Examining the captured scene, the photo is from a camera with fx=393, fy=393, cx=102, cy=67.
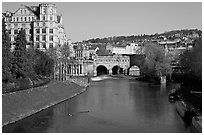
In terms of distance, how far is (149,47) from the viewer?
55219mm

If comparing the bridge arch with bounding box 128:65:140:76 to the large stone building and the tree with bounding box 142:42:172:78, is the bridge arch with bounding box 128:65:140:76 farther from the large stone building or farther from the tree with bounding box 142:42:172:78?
the large stone building

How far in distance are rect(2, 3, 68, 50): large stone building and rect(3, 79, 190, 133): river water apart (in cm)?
2285

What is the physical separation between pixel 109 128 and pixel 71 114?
4.95m

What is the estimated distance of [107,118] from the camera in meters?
21.8

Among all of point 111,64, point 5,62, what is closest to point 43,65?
point 5,62

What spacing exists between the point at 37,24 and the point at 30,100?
27705 mm

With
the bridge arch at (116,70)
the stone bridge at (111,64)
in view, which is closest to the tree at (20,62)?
the stone bridge at (111,64)

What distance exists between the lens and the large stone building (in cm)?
5112

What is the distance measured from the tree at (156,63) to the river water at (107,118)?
1700cm

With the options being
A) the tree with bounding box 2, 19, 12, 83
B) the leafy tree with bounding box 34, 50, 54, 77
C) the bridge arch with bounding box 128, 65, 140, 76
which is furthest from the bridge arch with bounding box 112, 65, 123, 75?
the tree with bounding box 2, 19, 12, 83

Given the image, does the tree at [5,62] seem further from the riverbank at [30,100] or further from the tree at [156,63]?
the tree at [156,63]

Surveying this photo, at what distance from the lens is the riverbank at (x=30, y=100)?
2072cm

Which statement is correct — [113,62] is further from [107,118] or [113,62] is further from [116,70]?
[107,118]

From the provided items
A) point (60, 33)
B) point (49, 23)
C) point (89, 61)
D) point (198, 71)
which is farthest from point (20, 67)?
point (89, 61)
